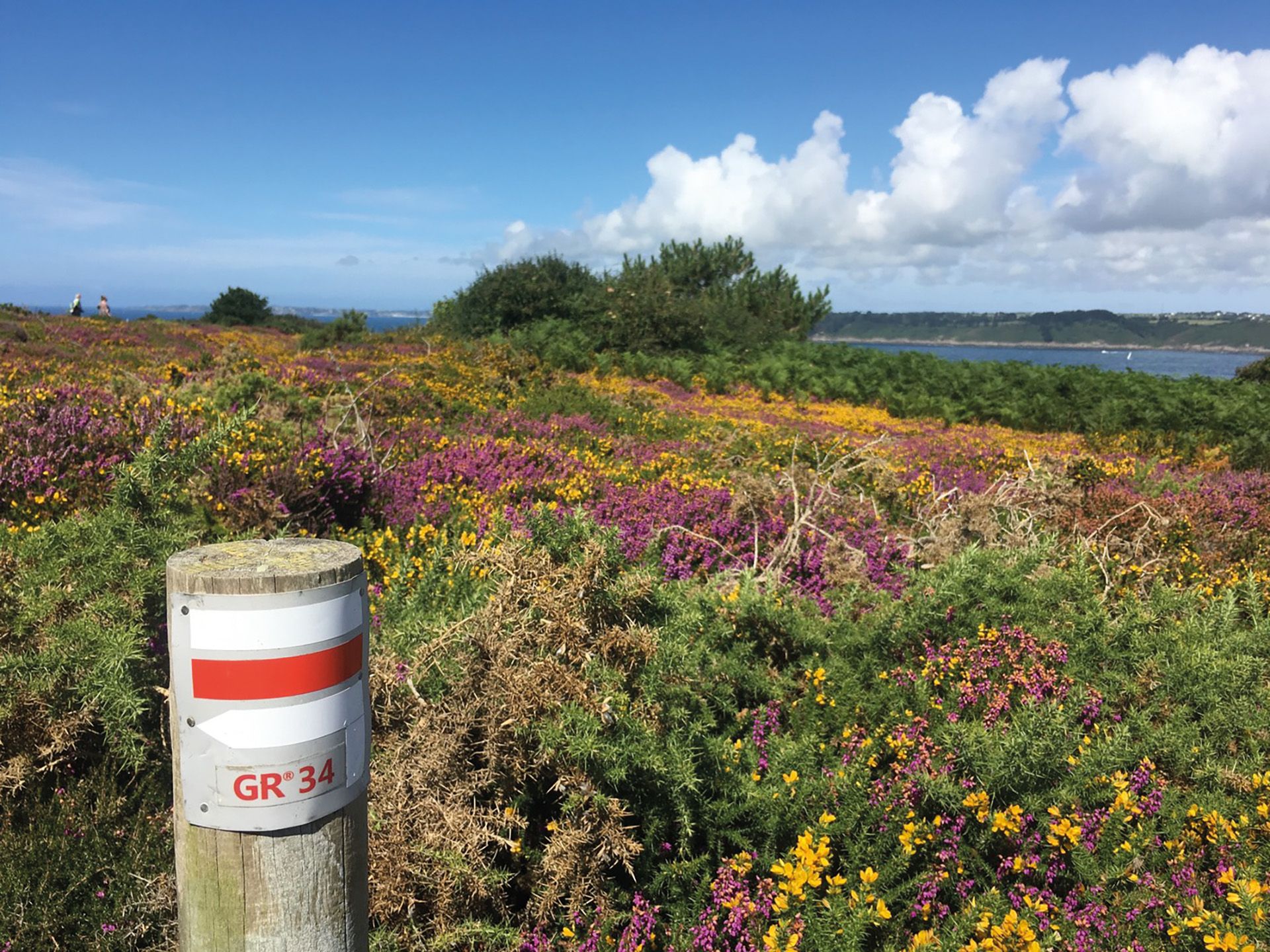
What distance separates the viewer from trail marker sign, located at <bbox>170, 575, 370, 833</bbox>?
1253 millimetres

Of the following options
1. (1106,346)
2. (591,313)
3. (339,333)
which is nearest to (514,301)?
(591,313)

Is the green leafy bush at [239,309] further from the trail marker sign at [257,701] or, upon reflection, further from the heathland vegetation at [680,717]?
the trail marker sign at [257,701]

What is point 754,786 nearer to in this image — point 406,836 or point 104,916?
point 406,836

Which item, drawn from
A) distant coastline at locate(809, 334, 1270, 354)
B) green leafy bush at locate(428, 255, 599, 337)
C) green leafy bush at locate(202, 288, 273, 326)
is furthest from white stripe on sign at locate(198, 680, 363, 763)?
distant coastline at locate(809, 334, 1270, 354)

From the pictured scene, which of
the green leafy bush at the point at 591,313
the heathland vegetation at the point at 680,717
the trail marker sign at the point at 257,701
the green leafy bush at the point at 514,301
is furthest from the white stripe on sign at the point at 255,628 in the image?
the green leafy bush at the point at 514,301

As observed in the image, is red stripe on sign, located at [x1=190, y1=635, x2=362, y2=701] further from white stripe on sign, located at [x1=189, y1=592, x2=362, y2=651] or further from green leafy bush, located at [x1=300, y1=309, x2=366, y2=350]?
green leafy bush, located at [x1=300, y1=309, x2=366, y2=350]

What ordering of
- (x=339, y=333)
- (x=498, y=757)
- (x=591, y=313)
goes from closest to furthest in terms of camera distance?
1. (x=498, y=757)
2. (x=339, y=333)
3. (x=591, y=313)

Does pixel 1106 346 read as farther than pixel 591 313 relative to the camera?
Yes

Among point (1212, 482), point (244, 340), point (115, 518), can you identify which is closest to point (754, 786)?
point (115, 518)

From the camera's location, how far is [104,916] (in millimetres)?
2375

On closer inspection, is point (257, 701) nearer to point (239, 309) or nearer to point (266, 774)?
point (266, 774)

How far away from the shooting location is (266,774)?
1.27 m

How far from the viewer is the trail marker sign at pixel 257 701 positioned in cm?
125

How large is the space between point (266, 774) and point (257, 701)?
0.13 m
